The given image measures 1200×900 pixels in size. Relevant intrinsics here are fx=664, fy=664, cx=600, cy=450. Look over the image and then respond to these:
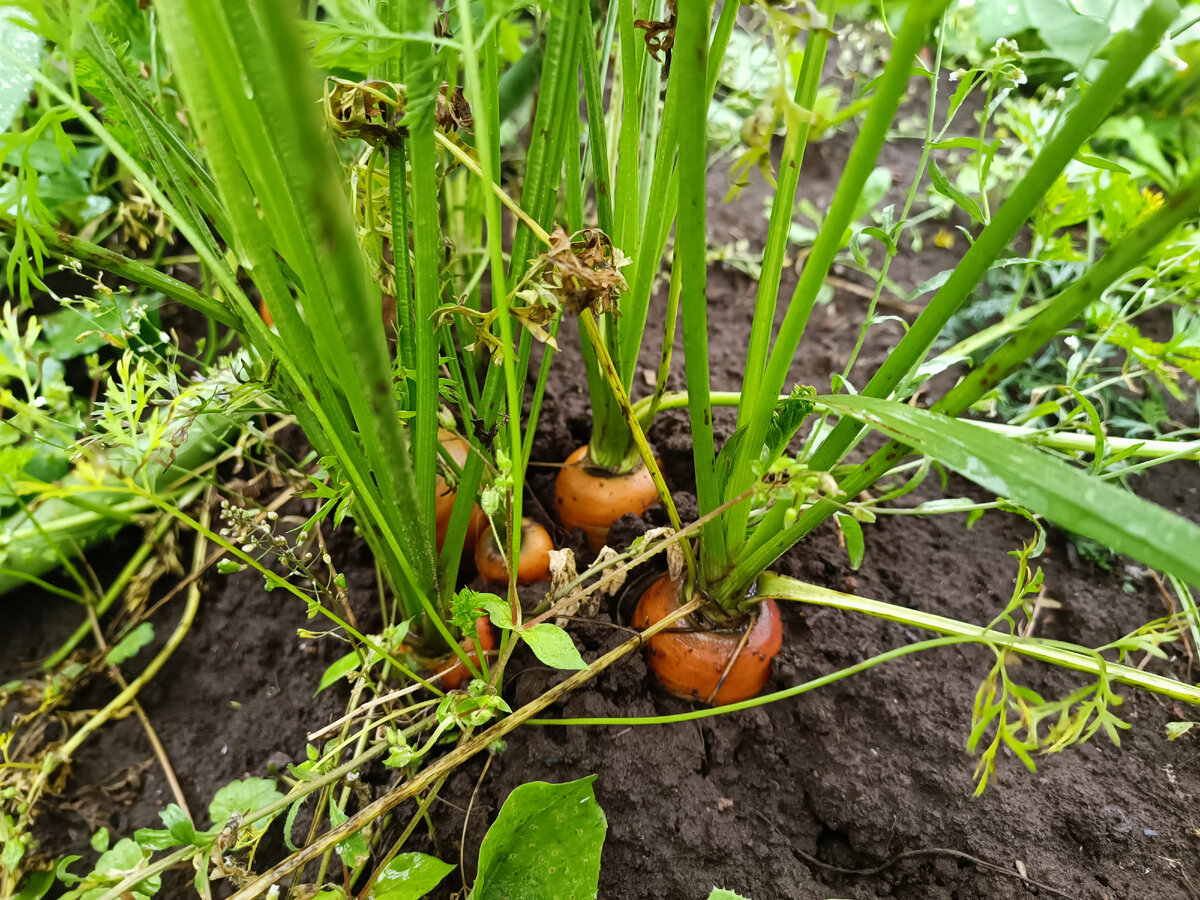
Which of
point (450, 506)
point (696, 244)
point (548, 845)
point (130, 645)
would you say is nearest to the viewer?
point (696, 244)

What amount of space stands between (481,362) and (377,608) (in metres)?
0.39

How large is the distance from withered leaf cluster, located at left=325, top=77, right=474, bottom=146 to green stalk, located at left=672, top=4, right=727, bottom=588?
19cm

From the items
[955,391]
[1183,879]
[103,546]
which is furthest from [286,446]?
[1183,879]

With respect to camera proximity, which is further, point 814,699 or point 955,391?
point 814,699

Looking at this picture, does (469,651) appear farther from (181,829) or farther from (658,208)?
(658,208)

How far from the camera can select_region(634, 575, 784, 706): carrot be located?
755mm

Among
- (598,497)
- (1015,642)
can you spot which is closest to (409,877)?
(598,497)

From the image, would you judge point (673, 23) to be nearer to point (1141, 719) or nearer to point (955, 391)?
point (955, 391)

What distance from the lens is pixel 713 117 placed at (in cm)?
156

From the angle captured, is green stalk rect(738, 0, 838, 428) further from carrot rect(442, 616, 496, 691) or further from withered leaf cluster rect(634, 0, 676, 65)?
carrot rect(442, 616, 496, 691)

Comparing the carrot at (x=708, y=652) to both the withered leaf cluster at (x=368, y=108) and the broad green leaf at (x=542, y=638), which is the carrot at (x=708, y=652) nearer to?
the broad green leaf at (x=542, y=638)

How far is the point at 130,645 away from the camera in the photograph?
3.22 feet

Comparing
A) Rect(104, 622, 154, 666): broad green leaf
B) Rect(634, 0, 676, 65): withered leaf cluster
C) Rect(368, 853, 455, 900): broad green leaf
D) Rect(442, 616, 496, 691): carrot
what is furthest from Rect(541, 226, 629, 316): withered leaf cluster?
Rect(104, 622, 154, 666): broad green leaf

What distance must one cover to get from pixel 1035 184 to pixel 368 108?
1.57ft
